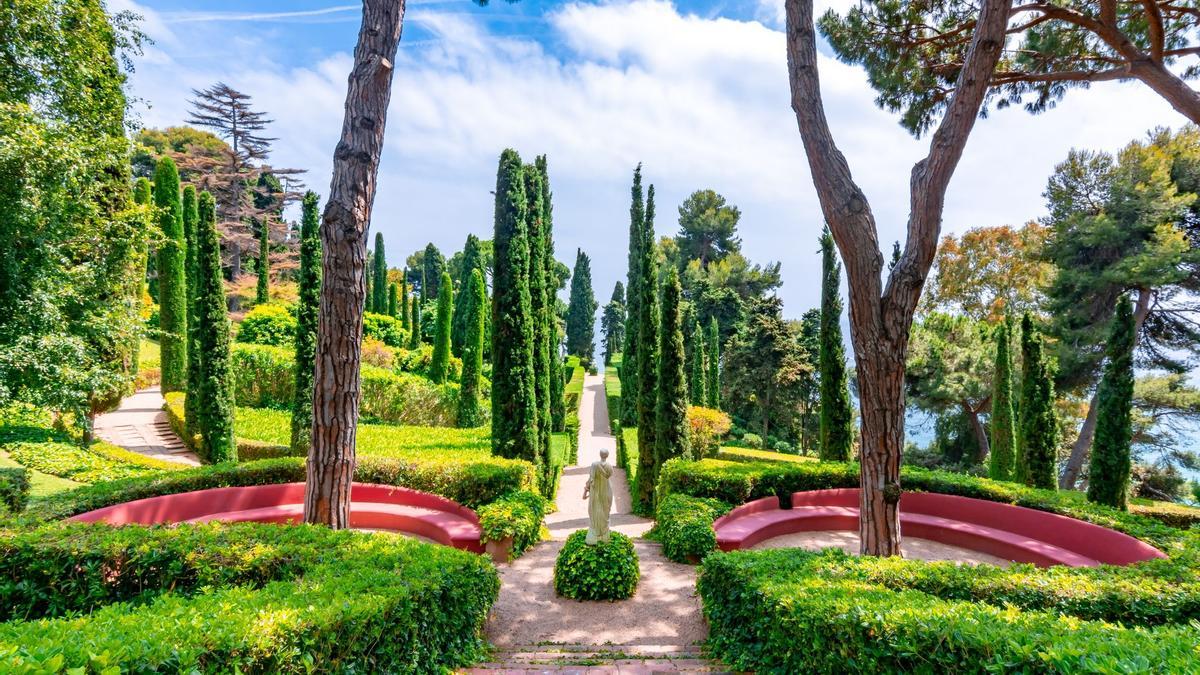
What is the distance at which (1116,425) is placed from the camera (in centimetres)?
1076

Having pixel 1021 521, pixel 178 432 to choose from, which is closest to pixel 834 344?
pixel 1021 521

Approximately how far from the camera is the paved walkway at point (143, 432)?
1349 centimetres

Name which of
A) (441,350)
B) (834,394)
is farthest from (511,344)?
(441,350)

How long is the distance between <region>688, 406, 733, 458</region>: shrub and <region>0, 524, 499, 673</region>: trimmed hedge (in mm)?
13863

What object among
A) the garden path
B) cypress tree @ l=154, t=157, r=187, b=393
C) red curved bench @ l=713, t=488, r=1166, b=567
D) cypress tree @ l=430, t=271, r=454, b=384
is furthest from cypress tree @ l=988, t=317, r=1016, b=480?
cypress tree @ l=154, t=157, r=187, b=393

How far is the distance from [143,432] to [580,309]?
103 ft

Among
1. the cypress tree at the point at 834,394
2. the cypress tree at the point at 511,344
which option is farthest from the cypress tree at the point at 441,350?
the cypress tree at the point at 834,394

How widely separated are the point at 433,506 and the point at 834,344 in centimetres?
1060

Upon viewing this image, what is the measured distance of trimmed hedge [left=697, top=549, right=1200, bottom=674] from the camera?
101 inches

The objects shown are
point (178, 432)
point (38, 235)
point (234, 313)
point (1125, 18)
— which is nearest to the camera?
point (1125, 18)

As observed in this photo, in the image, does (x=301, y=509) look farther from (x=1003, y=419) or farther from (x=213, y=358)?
(x=1003, y=419)

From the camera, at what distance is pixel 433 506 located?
879 cm

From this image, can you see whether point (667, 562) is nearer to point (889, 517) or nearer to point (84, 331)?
point (889, 517)

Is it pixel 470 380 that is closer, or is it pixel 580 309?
pixel 470 380
